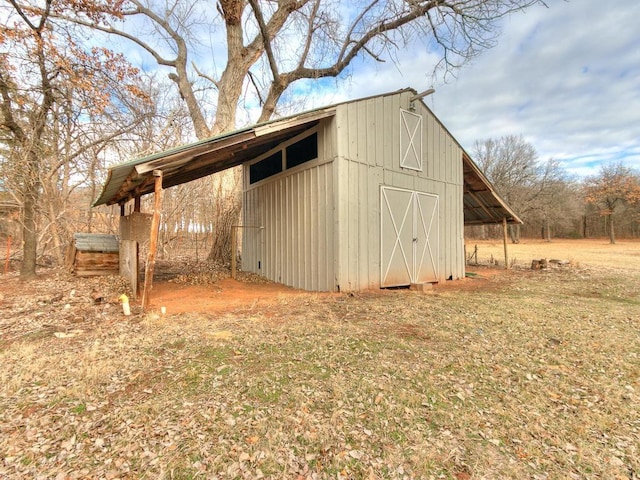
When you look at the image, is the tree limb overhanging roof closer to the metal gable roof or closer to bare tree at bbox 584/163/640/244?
the metal gable roof

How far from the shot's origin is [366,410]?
2.45m

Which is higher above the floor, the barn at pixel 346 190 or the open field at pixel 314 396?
the barn at pixel 346 190

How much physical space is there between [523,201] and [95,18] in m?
35.9

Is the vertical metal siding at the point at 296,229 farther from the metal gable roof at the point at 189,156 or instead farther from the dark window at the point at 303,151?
the metal gable roof at the point at 189,156

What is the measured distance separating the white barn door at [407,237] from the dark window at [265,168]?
295cm

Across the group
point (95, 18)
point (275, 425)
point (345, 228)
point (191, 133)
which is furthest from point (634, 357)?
point (191, 133)

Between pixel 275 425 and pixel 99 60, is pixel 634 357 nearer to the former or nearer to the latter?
pixel 275 425

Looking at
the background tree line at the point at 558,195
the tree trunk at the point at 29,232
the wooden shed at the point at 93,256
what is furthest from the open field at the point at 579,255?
the tree trunk at the point at 29,232

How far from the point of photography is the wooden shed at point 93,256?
25.5 ft

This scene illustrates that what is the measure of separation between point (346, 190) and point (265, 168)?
11.0 ft

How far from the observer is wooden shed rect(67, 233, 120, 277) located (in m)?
7.76

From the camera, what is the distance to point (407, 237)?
8.11 m

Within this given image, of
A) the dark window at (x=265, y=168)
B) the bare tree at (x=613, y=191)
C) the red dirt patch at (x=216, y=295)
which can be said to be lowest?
the red dirt patch at (x=216, y=295)

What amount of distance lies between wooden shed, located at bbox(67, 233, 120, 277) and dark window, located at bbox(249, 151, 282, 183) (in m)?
4.17
